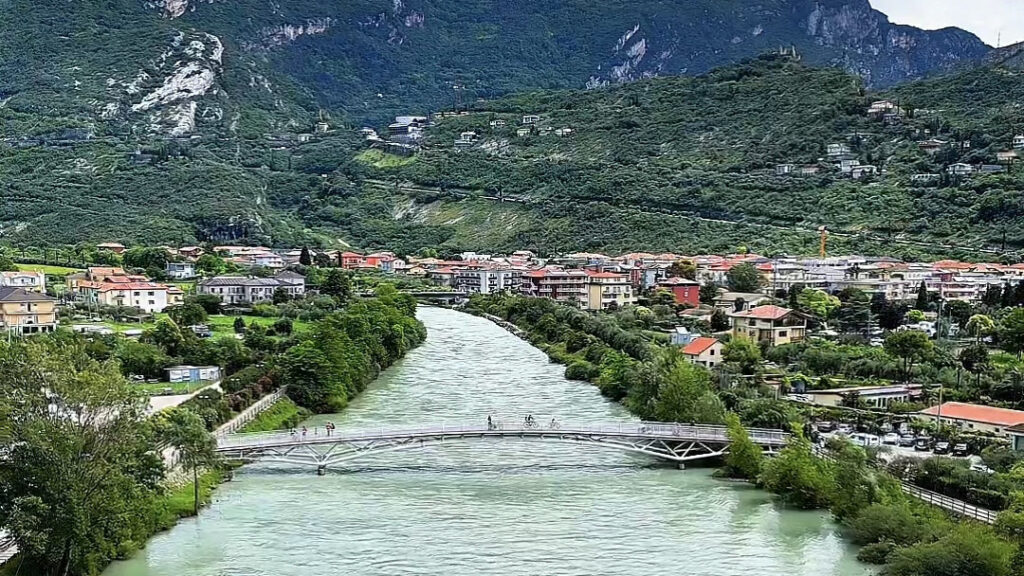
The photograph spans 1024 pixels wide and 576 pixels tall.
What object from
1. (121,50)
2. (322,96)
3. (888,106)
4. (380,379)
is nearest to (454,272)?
(380,379)

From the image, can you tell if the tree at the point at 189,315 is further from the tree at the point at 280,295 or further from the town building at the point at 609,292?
the town building at the point at 609,292

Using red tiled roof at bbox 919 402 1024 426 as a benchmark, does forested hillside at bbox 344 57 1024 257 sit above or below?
above

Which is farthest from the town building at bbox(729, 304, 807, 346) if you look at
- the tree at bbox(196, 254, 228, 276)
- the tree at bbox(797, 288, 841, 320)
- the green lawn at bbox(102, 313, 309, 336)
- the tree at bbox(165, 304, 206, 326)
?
the tree at bbox(196, 254, 228, 276)

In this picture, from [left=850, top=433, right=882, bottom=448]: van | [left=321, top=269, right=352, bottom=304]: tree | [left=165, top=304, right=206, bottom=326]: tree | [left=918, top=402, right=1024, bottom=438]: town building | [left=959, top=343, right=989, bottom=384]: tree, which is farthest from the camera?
[left=321, top=269, right=352, bottom=304]: tree

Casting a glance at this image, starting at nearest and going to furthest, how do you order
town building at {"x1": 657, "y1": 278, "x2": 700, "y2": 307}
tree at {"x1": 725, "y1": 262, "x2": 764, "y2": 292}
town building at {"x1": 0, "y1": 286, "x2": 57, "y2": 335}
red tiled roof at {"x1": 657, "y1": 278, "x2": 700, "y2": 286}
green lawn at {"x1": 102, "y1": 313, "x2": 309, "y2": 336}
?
town building at {"x1": 0, "y1": 286, "x2": 57, "y2": 335} < green lawn at {"x1": 102, "y1": 313, "x2": 309, "y2": 336} < town building at {"x1": 657, "y1": 278, "x2": 700, "y2": 307} < tree at {"x1": 725, "y1": 262, "x2": 764, "y2": 292} < red tiled roof at {"x1": 657, "y1": 278, "x2": 700, "y2": 286}

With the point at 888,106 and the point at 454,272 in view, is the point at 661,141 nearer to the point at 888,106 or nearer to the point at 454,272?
the point at 888,106

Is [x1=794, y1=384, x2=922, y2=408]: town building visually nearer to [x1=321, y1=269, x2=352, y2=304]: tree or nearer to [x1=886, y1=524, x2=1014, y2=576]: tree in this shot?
[x1=886, y1=524, x2=1014, y2=576]: tree
